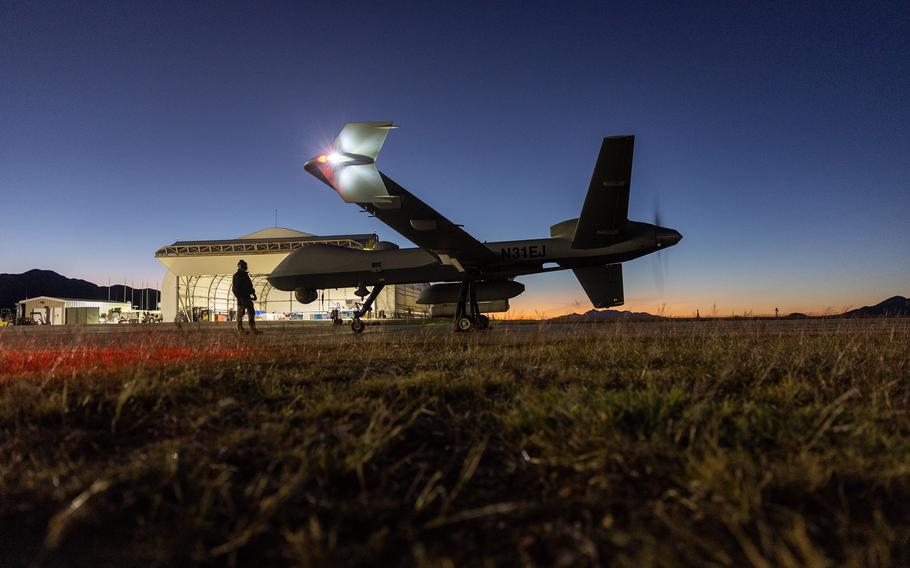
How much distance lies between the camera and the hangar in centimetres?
3597

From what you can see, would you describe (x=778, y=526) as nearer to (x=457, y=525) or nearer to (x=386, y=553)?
(x=457, y=525)

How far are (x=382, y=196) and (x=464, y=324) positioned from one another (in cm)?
412

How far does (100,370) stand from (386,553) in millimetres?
4132

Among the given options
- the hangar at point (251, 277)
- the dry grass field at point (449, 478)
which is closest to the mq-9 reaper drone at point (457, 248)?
the dry grass field at point (449, 478)

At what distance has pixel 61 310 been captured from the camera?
4741 centimetres

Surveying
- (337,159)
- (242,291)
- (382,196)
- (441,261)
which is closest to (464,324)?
(441,261)

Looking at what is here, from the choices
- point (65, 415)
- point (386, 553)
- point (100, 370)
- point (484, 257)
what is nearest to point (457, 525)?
point (386, 553)

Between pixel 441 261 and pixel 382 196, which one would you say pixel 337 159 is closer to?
pixel 382 196

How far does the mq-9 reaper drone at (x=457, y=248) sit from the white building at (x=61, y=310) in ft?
156

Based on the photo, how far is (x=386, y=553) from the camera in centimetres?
135

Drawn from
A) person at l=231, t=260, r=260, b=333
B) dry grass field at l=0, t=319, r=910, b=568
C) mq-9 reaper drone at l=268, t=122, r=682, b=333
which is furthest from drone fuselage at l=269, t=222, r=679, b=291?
dry grass field at l=0, t=319, r=910, b=568

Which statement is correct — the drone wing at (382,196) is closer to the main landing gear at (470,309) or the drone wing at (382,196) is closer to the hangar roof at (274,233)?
the main landing gear at (470,309)

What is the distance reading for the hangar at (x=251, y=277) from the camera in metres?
36.0

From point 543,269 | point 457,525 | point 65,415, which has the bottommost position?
point 457,525
